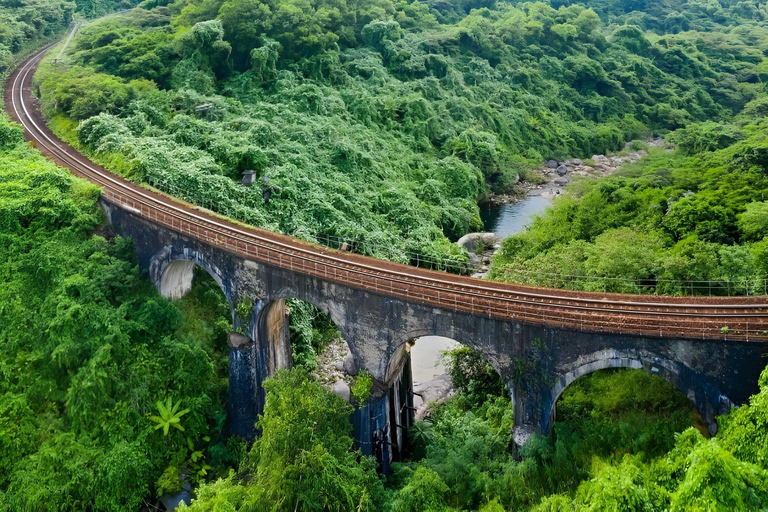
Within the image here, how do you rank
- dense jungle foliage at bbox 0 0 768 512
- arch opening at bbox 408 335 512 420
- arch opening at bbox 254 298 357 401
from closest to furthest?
dense jungle foliage at bbox 0 0 768 512
arch opening at bbox 254 298 357 401
arch opening at bbox 408 335 512 420

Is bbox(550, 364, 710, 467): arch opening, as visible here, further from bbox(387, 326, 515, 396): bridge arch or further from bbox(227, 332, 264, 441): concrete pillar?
bbox(227, 332, 264, 441): concrete pillar

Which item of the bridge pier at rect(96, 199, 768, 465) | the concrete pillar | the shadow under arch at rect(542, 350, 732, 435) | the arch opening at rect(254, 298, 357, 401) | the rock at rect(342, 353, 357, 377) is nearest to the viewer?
the shadow under arch at rect(542, 350, 732, 435)

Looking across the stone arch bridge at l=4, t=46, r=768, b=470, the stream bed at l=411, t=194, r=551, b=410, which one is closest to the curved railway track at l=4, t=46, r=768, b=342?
the stone arch bridge at l=4, t=46, r=768, b=470

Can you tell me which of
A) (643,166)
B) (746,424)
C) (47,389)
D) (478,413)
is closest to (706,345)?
(746,424)

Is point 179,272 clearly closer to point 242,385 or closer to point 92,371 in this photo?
point 92,371

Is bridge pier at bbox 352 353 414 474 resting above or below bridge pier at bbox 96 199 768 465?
below

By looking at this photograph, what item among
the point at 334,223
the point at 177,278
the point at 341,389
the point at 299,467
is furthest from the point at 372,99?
the point at 299,467
